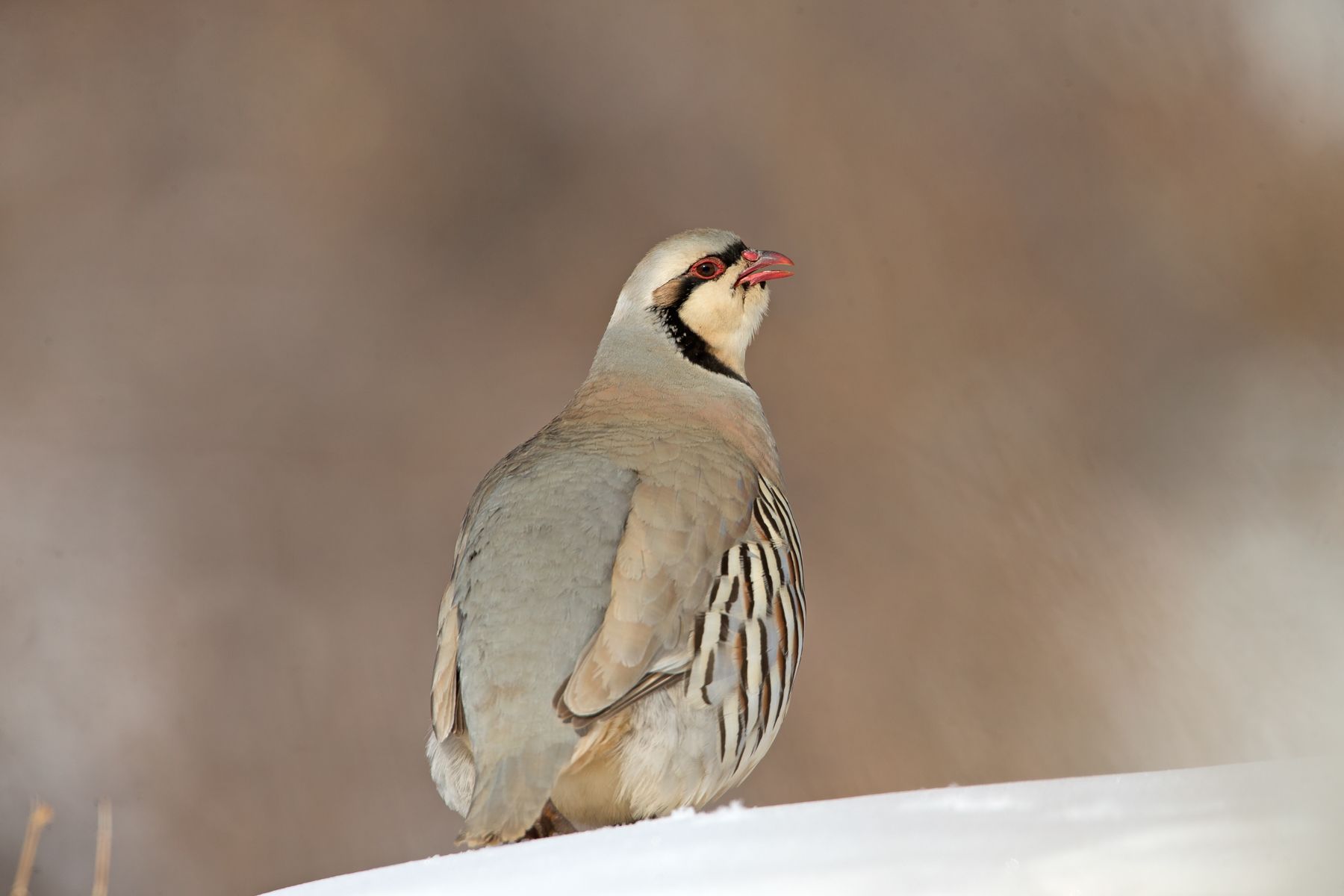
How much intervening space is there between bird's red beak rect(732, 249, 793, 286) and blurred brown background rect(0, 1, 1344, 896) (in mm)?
2826

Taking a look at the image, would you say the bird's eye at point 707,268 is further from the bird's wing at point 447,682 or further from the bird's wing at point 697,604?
the bird's wing at point 447,682

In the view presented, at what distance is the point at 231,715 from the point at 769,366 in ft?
8.95

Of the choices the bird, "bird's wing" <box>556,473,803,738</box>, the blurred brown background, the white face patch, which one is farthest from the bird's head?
the blurred brown background

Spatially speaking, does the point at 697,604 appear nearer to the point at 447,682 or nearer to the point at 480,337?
the point at 447,682

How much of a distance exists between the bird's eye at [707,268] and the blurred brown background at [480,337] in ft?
9.73

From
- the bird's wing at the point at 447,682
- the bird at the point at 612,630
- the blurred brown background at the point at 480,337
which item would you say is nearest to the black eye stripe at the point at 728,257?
the bird at the point at 612,630

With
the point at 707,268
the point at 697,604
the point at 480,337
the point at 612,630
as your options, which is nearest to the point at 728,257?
the point at 707,268

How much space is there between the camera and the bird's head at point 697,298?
10.0 ft

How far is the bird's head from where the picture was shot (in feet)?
10.0

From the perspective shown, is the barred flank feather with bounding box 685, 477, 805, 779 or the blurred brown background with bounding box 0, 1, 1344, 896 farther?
the blurred brown background with bounding box 0, 1, 1344, 896

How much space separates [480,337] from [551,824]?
13.2ft

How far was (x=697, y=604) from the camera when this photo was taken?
7.86 ft

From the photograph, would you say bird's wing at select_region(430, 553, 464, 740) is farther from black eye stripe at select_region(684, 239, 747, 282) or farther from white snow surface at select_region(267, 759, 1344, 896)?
black eye stripe at select_region(684, 239, 747, 282)

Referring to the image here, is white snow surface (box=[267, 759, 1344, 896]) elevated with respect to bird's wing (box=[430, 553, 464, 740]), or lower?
lower
